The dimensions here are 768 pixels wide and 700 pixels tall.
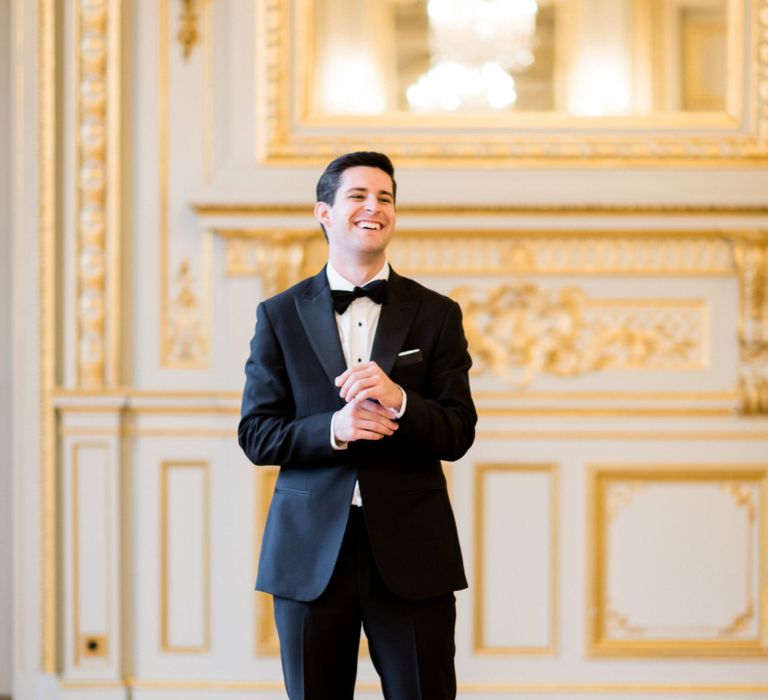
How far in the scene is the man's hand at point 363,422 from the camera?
174 centimetres

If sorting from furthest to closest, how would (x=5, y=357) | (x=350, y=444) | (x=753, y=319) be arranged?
(x=5, y=357) → (x=753, y=319) → (x=350, y=444)

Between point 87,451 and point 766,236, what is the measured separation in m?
2.19

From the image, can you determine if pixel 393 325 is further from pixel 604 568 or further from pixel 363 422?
pixel 604 568

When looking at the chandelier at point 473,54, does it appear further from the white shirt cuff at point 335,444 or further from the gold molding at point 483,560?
the white shirt cuff at point 335,444

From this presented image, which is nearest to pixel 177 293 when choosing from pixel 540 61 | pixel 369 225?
pixel 540 61

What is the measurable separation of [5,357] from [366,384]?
2185 mm

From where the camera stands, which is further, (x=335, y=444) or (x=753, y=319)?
(x=753, y=319)

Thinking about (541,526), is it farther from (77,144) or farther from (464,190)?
(77,144)

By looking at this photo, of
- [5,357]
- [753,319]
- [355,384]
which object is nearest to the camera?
[355,384]

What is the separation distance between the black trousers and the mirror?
6.01 feet

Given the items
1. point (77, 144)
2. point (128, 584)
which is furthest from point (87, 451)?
point (77, 144)

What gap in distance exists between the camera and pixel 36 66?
3244 millimetres

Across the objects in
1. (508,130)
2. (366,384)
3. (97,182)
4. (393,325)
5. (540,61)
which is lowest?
(366,384)

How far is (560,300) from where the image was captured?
10.7ft
